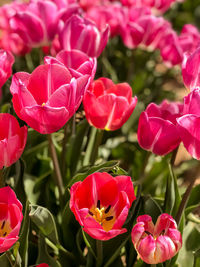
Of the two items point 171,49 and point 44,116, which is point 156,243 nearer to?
point 44,116

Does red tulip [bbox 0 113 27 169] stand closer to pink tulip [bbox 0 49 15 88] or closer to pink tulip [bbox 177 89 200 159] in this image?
pink tulip [bbox 0 49 15 88]

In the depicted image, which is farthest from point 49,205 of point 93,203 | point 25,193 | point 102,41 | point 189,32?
point 189,32

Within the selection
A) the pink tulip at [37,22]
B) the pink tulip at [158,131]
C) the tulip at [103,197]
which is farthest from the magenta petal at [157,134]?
the pink tulip at [37,22]

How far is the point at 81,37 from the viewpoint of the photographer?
0.91 m

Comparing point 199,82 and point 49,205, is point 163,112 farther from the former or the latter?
point 49,205

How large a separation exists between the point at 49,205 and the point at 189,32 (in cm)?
73

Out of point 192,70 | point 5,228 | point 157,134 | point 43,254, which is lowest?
point 43,254

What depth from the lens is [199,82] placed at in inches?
29.0

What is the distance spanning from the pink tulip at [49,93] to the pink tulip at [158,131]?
141 millimetres

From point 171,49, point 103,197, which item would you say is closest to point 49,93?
point 103,197

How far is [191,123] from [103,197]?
201 millimetres

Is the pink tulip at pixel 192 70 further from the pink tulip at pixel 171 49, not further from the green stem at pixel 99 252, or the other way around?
the pink tulip at pixel 171 49

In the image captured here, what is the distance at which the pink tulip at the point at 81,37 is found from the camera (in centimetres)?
91

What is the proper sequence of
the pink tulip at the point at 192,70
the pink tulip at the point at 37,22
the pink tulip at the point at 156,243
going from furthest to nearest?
1. the pink tulip at the point at 37,22
2. the pink tulip at the point at 192,70
3. the pink tulip at the point at 156,243
